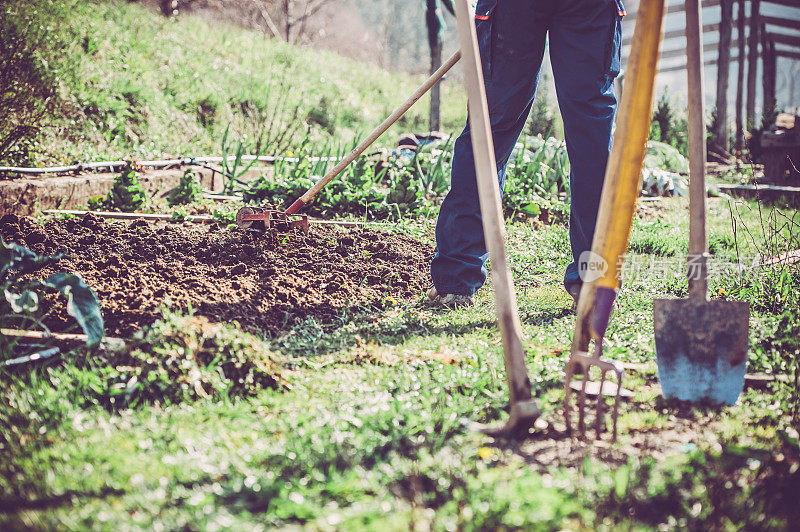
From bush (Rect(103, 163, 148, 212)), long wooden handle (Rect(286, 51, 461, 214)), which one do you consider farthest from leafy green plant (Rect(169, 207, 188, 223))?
long wooden handle (Rect(286, 51, 461, 214))

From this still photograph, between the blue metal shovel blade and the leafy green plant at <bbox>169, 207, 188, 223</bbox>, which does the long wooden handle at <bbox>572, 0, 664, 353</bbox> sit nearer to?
the blue metal shovel blade

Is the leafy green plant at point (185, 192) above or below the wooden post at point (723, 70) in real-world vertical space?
below

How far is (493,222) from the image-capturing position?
1.77 m

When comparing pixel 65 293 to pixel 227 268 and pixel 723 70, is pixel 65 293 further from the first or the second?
pixel 723 70

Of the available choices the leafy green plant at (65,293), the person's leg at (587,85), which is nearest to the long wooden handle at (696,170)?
the person's leg at (587,85)

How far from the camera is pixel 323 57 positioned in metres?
15.9

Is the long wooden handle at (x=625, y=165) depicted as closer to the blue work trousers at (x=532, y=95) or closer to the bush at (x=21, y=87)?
the blue work trousers at (x=532, y=95)

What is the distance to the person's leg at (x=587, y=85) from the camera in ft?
8.58

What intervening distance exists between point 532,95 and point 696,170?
1.19 m

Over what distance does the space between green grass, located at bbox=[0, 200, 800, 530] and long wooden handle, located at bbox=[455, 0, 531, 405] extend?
0.18 meters

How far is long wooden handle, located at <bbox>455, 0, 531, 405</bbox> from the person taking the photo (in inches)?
66.2

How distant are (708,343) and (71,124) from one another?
20.8 ft

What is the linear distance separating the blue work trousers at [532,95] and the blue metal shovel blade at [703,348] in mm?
897

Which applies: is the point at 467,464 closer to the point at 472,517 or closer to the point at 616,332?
the point at 472,517
